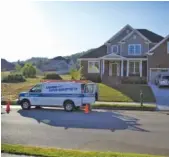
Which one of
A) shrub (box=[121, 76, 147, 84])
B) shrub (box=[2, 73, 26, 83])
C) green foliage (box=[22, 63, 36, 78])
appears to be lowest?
shrub (box=[121, 76, 147, 84])

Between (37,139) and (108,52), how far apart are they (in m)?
15.0

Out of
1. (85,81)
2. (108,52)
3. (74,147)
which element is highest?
(108,52)

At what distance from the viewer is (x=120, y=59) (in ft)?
73.3

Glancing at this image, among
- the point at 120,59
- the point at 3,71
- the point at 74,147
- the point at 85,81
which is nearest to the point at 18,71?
the point at 3,71

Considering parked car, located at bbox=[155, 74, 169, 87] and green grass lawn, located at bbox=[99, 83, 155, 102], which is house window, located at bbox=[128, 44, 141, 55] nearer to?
green grass lawn, located at bbox=[99, 83, 155, 102]

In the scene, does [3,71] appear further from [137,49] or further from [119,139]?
[137,49]

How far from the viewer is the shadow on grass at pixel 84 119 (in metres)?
11.1

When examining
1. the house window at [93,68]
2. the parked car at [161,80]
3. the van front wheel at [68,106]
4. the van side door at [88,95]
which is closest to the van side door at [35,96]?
the van front wheel at [68,106]

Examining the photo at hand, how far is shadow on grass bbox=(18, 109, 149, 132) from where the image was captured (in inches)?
438

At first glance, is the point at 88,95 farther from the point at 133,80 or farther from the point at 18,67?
the point at 18,67

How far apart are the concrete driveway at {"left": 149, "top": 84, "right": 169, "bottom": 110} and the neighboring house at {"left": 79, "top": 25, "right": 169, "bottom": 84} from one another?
4.16 feet

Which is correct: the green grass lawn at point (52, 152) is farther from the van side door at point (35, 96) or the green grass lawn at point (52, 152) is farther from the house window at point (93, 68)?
the house window at point (93, 68)

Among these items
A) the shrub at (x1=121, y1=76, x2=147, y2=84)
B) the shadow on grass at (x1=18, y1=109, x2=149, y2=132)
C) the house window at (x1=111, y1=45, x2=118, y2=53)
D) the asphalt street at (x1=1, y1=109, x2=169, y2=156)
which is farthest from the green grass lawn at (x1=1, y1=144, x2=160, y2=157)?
the house window at (x1=111, y1=45, x2=118, y2=53)

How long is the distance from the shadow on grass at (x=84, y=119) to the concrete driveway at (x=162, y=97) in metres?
2.62
